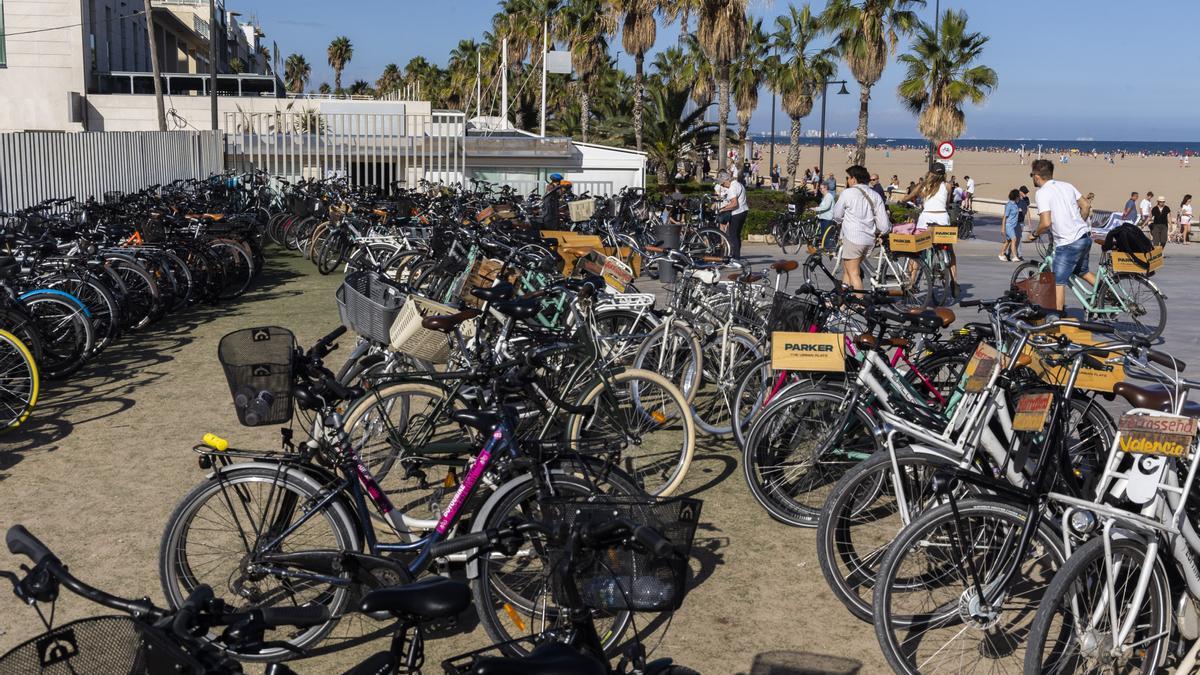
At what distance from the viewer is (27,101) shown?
37906 mm

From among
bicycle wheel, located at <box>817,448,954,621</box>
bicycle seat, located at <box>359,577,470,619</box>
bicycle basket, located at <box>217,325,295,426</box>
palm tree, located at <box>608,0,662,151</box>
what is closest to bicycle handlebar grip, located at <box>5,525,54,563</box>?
bicycle seat, located at <box>359,577,470,619</box>

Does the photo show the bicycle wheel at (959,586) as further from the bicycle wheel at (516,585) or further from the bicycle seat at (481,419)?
the bicycle seat at (481,419)

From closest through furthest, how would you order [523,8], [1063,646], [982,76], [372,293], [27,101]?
[1063,646], [372,293], [982,76], [27,101], [523,8]

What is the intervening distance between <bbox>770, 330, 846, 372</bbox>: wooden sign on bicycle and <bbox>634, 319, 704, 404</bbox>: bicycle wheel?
1.42 meters

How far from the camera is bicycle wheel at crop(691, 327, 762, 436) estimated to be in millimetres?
6527

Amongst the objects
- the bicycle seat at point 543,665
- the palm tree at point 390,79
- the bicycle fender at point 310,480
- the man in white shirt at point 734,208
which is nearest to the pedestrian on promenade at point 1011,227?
the man in white shirt at point 734,208

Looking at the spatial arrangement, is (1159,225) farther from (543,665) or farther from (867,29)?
(543,665)

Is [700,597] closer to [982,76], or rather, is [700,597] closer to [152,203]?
[152,203]

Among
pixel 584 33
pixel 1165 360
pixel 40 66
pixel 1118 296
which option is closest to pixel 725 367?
pixel 1165 360

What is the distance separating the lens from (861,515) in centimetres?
452

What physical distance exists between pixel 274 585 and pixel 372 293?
8.16 feet

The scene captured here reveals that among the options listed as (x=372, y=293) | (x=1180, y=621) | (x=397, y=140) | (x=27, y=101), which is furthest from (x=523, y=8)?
(x=1180, y=621)

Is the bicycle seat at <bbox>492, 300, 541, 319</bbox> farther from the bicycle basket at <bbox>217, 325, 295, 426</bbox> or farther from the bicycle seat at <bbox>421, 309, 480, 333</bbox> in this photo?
the bicycle basket at <bbox>217, 325, 295, 426</bbox>

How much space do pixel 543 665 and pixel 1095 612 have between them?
205 centimetres
